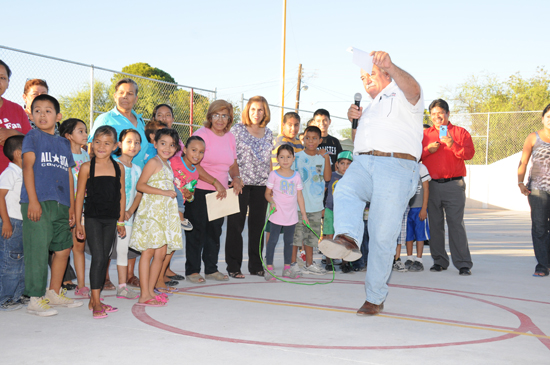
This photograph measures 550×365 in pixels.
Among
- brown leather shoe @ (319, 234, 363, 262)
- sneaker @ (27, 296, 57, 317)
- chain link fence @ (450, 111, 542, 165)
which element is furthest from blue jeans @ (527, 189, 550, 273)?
chain link fence @ (450, 111, 542, 165)

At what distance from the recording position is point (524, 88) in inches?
1521

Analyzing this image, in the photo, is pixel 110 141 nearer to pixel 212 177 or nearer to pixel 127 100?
pixel 127 100

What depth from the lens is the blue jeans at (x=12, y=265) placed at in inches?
170

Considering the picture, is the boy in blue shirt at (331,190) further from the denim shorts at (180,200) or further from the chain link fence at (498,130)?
the chain link fence at (498,130)

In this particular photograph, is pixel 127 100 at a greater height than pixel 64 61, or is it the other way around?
pixel 64 61

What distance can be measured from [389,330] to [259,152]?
3020 millimetres

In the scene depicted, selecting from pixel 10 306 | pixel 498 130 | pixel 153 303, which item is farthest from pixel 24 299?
pixel 498 130

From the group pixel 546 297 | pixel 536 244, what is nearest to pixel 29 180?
pixel 546 297

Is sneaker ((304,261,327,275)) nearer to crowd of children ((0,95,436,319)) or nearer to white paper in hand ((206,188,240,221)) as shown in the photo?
white paper in hand ((206,188,240,221))

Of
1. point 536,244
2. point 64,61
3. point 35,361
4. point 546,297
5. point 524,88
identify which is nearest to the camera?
point 35,361

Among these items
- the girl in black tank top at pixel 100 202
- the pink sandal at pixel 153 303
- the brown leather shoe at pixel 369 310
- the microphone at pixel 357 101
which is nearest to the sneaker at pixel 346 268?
the brown leather shoe at pixel 369 310

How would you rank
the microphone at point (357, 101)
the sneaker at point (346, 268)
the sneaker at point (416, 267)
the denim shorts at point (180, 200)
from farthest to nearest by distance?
the sneaker at point (416, 267) → the sneaker at point (346, 268) → the denim shorts at point (180, 200) → the microphone at point (357, 101)

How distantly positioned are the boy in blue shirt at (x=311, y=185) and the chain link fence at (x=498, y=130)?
1792cm

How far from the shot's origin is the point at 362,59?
4.20 metres
